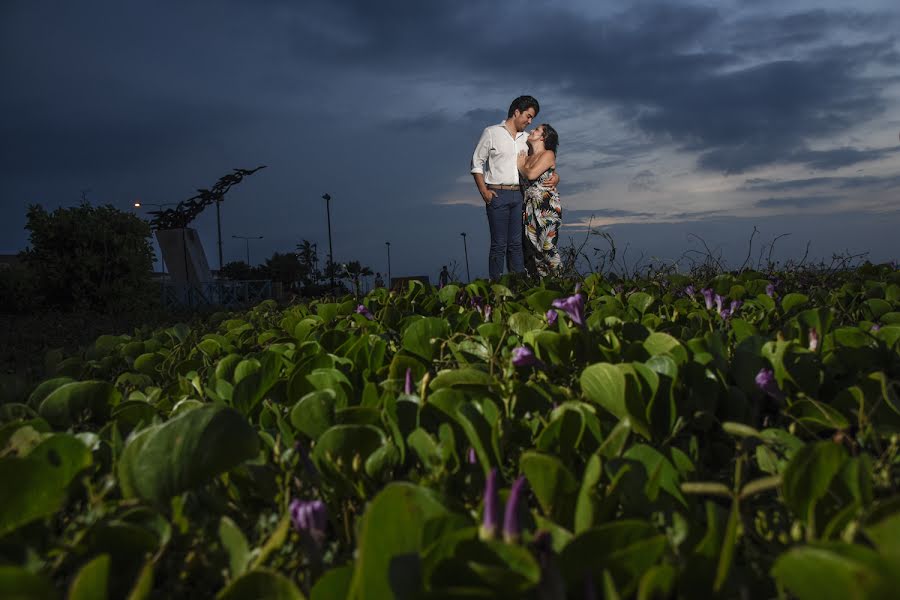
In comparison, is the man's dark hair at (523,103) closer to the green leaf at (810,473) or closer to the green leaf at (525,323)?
the green leaf at (525,323)

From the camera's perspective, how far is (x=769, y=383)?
178 cm

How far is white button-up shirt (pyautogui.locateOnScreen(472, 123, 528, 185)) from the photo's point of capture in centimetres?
1033

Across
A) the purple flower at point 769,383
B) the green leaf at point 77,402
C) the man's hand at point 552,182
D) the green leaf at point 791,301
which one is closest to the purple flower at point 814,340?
the purple flower at point 769,383

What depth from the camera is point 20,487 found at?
1.14 m

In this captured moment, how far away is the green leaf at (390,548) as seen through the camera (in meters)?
0.84

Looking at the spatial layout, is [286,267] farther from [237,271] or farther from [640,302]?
[640,302]

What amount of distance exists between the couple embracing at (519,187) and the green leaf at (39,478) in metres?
8.85

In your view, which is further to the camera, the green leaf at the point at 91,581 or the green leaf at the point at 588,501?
the green leaf at the point at 588,501

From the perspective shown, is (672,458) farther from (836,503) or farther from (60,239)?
(60,239)

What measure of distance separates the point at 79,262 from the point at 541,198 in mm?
11413

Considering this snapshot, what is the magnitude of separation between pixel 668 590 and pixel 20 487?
1080mm

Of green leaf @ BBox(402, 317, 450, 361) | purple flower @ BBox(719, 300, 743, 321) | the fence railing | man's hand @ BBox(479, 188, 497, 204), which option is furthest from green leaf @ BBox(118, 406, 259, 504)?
the fence railing

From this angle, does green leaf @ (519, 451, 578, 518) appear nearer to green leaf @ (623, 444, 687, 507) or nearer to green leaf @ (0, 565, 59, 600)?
green leaf @ (623, 444, 687, 507)

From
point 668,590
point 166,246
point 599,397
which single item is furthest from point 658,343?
point 166,246
